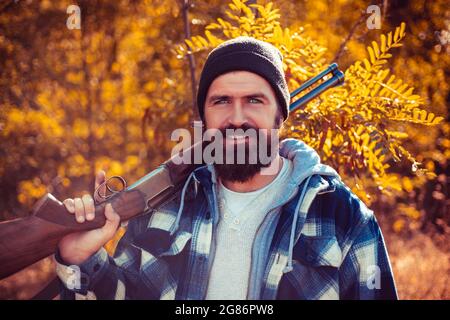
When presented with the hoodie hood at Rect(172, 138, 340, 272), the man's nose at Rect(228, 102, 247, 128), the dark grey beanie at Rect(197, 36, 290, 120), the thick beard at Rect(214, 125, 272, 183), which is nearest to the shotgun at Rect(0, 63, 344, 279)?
the hoodie hood at Rect(172, 138, 340, 272)

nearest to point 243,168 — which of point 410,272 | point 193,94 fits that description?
point 193,94

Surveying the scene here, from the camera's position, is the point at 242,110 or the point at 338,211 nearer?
the point at 338,211

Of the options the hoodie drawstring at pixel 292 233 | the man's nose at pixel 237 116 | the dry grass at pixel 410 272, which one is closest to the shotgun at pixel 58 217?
the man's nose at pixel 237 116

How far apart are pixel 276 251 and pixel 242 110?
0.78 metres

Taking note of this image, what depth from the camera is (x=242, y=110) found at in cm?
257

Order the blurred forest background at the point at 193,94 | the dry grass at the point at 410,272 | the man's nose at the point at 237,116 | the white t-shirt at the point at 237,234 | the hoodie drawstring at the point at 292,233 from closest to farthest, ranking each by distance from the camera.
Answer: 1. the hoodie drawstring at the point at 292,233
2. the white t-shirt at the point at 237,234
3. the man's nose at the point at 237,116
4. the blurred forest background at the point at 193,94
5. the dry grass at the point at 410,272

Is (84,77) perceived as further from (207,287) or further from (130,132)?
(207,287)

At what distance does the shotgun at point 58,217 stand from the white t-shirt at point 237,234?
32 cm

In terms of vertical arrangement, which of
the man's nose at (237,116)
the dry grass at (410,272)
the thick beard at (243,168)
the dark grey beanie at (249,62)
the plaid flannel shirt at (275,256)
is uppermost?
the dark grey beanie at (249,62)

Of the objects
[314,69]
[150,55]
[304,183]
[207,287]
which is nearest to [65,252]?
[207,287]

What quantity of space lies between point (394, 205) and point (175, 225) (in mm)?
4956

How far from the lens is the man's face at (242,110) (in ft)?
8.37

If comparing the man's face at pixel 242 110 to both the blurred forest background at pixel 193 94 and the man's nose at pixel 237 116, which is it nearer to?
the man's nose at pixel 237 116

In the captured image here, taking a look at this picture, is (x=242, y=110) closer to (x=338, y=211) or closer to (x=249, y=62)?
(x=249, y=62)
